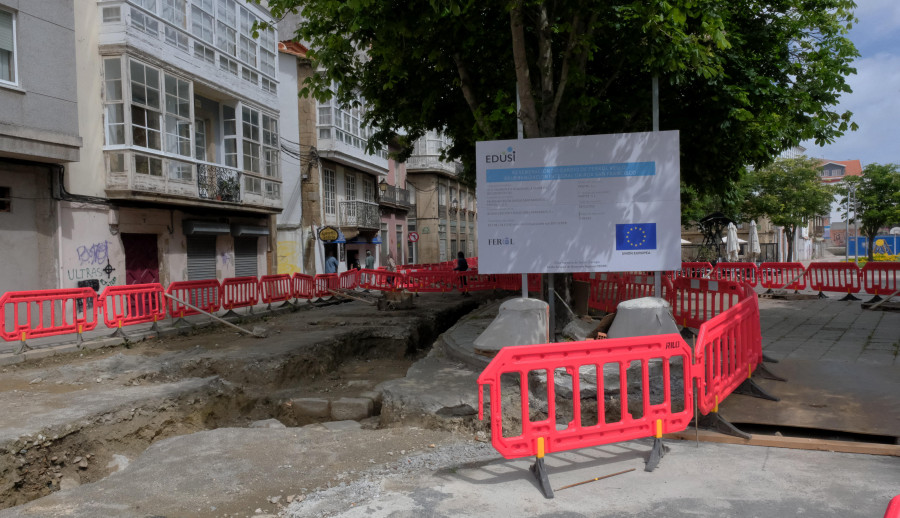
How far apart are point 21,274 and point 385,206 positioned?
75.7 ft

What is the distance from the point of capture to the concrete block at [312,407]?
22.7ft

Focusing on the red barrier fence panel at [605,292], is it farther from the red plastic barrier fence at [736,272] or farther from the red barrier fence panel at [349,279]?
the red barrier fence panel at [349,279]

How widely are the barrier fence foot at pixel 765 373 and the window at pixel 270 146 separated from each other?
1805 centimetres

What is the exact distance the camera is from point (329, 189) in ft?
88.9

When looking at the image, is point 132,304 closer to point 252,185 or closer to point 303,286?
point 303,286

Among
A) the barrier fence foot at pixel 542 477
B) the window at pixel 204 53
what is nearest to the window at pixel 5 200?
the window at pixel 204 53

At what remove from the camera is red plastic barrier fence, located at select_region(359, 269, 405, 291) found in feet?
65.9

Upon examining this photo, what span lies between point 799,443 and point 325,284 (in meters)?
15.8

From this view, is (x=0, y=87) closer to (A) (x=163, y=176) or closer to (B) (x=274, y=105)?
(A) (x=163, y=176)

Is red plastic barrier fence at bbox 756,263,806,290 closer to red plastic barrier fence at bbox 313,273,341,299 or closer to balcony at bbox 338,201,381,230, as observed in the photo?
red plastic barrier fence at bbox 313,273,341,299

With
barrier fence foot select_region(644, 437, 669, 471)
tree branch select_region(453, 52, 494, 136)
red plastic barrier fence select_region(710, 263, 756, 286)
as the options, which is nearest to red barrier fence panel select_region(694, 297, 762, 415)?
barrier fence foot select_region(644, 437, 669, 471)

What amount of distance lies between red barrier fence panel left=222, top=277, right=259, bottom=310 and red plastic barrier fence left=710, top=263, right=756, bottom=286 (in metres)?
13.7

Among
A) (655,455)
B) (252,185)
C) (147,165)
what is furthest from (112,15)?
(655,455)

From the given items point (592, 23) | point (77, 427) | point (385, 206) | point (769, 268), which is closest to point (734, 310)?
point (592, 23)
